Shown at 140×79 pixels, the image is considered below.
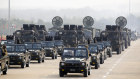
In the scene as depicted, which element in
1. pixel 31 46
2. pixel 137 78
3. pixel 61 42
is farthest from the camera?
pixel 61 42

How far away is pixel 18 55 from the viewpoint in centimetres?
4091

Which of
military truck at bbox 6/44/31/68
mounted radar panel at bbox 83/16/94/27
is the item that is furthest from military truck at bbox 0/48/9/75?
mounted radar panel at bbox 83/16/94/27

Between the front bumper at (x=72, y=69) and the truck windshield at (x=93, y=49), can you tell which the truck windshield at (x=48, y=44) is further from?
the front bumper at (x=72, y=69)

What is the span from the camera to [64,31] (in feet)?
230

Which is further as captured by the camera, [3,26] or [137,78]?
[3,26]

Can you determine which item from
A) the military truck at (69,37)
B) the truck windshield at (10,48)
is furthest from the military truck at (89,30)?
the truck windshield at (10,48)

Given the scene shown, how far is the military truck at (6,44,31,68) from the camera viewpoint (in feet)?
134

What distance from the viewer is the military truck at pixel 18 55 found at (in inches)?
1603

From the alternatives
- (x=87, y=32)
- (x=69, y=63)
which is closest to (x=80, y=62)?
(x=69, y=63)

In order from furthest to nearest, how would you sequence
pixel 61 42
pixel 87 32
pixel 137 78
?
pixel 87 32
pixel 61 42
pixel 137 78

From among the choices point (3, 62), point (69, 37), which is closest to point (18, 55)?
point (3, 62)

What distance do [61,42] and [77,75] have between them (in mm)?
29772

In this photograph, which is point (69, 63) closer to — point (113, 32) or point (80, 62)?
point (80, 62)

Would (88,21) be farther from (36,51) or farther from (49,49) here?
(36,51)
